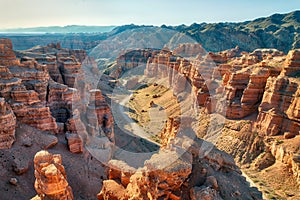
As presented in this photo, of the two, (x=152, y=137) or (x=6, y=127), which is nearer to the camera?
(x=6, y=127)

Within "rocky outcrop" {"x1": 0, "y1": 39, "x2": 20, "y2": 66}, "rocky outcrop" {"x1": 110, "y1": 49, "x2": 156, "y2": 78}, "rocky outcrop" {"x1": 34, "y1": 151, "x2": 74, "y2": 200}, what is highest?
"rocky outcrop" {"x1": 0, "y1": 39, "x2": 20, "y2": 66}

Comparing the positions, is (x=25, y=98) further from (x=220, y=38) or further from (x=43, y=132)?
(x=220, y=38)

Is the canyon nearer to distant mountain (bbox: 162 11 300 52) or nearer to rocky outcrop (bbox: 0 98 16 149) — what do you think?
rocky outcrop (bbox: 0 98 16 149)

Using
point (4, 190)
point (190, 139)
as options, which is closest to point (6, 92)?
point (4, 190)

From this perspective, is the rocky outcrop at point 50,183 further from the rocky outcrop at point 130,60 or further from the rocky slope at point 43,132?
the rocky outcrop at point 130,60

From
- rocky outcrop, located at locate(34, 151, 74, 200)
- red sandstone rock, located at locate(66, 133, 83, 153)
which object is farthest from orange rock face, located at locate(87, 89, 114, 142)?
rocky outcrop, located at locate(34, 151, 74, 200)

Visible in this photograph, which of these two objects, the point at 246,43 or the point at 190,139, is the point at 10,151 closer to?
the point at 190,139

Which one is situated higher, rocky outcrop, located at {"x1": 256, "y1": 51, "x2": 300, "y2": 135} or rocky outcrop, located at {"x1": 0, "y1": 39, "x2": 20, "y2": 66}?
rocky outcrop, located at {"x1": 0, "y1": 39, "x2": 20, "y2": 66}

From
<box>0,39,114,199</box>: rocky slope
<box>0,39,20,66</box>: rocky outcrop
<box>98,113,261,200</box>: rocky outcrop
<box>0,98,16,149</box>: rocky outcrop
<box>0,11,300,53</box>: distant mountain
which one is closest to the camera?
<box>98,113,261,200</box>: rocky outcrop

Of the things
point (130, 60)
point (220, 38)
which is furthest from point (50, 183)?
point (220, 38)
